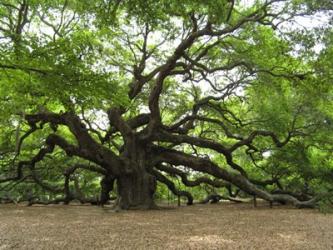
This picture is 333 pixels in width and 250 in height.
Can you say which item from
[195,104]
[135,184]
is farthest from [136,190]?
[195,104]

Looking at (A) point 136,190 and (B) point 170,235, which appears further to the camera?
(A) point 136,190

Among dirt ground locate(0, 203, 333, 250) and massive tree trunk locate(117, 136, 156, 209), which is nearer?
dirt ground locate(0, 203, 333, 250)

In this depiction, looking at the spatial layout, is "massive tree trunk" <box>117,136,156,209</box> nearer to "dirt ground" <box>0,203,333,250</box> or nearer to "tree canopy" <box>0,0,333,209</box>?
"tree canopy" <box>0,0,333,209</box>

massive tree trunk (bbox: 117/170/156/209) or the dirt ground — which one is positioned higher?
massive tree trunk (bbox: 117/170/156/209)

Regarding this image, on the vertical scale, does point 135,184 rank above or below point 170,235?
above

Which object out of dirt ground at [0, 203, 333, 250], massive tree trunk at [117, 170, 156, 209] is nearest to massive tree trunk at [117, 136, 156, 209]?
massive tree trunk at [117, 170, 156, 209]

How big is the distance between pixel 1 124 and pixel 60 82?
34.5 ft

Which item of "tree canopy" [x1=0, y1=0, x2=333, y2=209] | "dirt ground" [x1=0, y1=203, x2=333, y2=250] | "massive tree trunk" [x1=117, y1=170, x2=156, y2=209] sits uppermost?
"tree canopy" [x1=0, y1=0, x2=333, y2=209]

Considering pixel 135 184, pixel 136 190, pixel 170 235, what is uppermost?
pixel 135 184

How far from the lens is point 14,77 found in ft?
26.5

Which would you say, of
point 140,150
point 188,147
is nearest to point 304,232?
point 140,150

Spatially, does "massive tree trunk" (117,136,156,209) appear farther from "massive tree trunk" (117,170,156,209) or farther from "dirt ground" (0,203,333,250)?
"dirt ground" (0,203,333,250)

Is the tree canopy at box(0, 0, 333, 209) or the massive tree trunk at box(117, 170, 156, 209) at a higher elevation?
the tree canopy at box(0, 0, 333, 209)

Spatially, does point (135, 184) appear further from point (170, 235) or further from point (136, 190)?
point (170, 235)
